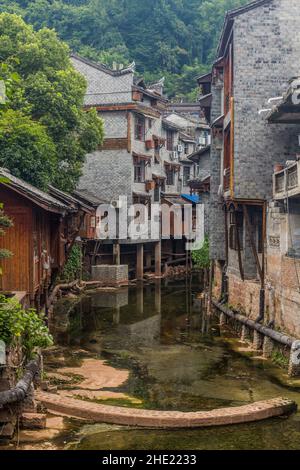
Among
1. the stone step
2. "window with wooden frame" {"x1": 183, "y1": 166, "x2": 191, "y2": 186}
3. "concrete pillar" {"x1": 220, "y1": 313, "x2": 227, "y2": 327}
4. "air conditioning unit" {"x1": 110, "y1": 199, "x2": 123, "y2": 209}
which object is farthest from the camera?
"window with wooden frame" {"x1": 183, "y1": 166, "x2": 191, "y2": 186}

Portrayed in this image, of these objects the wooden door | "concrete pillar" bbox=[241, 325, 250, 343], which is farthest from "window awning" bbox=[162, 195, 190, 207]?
the wooden door

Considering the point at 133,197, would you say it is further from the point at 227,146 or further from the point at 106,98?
the point at 227,146

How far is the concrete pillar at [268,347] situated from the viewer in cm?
2192

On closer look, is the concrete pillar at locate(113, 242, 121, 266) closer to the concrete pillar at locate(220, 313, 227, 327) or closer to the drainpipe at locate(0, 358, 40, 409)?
the concrete pillar at locate(220, 313, 227, 327)

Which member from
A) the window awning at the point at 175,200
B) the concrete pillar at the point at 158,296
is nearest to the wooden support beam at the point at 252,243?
the concrete pillar at the point at 158,296

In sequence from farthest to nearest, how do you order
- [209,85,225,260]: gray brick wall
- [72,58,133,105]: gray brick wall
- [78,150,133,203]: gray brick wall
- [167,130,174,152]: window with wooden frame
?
1. [167,130,174,152]: window with wooden frame
2. [78,150,133,203]: gray brick wall
3. [72,58,133,105]: gray brick wall
4. [209,85,225,260]: gray brick wall

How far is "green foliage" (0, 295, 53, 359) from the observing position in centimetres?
1127

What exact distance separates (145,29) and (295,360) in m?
73.4

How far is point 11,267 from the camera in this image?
19.2 meters

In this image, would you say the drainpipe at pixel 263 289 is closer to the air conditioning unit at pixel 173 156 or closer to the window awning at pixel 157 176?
the window awning at pixel 157 176

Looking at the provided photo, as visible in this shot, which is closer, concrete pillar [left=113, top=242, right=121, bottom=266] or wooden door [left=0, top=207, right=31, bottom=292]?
wooden door [left=0, top=207, right=31, bottom=292]

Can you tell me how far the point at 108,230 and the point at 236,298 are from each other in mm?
18458

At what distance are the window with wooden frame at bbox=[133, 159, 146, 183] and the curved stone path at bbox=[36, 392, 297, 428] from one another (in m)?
34.2
